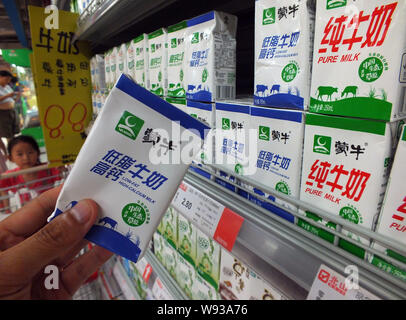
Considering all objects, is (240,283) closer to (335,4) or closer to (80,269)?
(80,269)

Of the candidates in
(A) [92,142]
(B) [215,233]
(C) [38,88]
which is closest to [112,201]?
(A) [92,142]

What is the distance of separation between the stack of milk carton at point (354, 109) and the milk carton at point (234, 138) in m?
0.16

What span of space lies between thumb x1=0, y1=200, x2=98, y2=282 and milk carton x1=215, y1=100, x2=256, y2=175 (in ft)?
1.19

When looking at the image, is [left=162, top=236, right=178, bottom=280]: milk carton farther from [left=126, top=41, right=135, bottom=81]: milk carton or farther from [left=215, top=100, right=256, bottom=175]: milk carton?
[left=126, top=41, right=135, bottom=81]: milk carton

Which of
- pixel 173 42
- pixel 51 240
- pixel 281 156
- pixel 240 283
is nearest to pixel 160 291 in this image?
pixel 240 283

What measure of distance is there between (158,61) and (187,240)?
26.4 inches

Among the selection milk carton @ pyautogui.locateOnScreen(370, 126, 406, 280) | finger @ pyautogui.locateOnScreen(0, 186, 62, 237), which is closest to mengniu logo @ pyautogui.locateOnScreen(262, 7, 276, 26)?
milk carton @ pyautogui.locateOnScreen(370, 126, 406, 280)

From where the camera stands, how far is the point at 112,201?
0.51 m

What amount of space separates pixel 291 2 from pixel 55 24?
4.93 feet

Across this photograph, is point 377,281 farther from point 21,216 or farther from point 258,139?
point 21,216

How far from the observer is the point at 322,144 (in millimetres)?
496

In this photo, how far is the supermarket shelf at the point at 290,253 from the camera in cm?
40

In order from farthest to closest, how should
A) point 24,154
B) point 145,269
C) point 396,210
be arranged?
point 24,154
point 145,269
point 396,210

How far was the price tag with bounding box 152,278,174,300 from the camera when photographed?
1.12 m
